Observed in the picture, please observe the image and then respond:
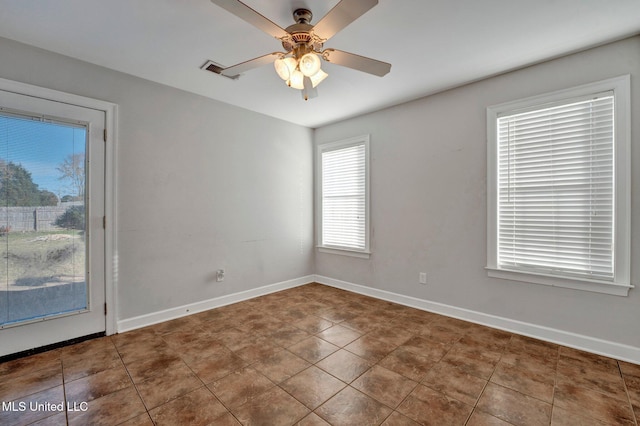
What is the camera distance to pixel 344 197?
14.3ft

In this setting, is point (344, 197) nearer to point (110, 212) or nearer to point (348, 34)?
point (348, 34)

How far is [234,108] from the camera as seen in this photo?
12.2 ft

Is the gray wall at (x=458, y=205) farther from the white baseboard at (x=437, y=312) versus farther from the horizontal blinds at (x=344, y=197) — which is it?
the horizontal blinds at (x=344, y=197)

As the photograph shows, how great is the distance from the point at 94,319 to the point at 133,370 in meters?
0.93

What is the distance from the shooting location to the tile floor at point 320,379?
169 cm

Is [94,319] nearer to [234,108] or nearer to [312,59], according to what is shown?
[234,108]

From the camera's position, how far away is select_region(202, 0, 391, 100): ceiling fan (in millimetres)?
1549

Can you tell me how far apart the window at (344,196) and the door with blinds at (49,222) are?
9.53 ft

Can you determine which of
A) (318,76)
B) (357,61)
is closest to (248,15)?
(318,76)

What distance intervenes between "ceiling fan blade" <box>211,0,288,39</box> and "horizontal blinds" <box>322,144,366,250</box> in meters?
2.51

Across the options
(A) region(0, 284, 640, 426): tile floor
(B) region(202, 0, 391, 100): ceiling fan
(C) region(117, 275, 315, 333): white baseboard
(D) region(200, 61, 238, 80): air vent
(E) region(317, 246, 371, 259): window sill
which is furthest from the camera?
(E) region(317, 246, 371, 259): window sill

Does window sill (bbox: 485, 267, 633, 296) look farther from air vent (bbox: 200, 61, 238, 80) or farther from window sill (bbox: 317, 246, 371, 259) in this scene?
air vent (bbox: 200, 61, 238, 80)

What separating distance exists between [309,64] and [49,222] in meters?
2.63

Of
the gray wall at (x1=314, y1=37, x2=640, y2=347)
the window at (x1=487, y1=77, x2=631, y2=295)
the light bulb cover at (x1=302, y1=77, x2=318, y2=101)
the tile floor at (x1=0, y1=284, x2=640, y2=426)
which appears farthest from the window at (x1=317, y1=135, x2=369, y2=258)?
the light bulb cover at (x1=302, y1=77, x2=318, y2=101)
